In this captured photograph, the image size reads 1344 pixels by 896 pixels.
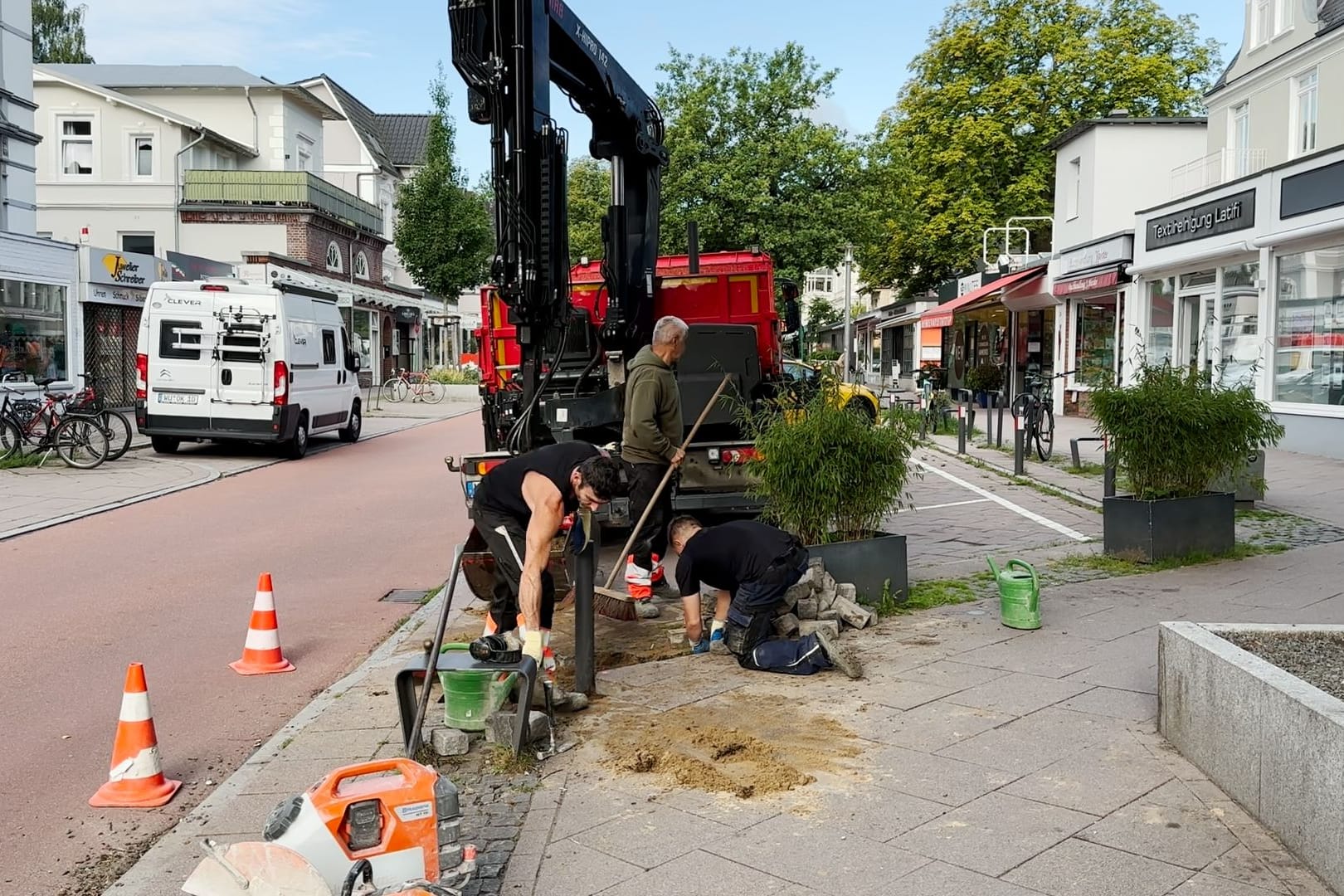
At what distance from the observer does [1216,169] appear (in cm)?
2280

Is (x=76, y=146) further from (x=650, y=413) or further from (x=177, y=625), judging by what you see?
(x=650, y=413)

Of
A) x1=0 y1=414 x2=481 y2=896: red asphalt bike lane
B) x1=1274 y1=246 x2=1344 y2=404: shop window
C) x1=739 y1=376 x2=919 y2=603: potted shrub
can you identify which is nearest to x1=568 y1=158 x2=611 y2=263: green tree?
x1=1274 y1=246 x2=1344 y2=404: shop window

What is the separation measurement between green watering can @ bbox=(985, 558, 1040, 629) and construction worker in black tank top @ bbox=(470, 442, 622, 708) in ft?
8.81

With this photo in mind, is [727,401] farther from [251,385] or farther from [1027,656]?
[251,385]

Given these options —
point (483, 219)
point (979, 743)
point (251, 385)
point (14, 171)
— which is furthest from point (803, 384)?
point (483, 219)

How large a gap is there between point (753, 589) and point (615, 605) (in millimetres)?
1222

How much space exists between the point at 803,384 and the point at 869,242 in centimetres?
2866

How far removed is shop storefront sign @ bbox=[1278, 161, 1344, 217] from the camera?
1554 cm

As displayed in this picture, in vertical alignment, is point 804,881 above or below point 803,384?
below

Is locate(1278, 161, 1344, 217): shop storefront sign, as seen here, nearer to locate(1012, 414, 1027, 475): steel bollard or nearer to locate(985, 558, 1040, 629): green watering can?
locate(1012, 414, 1027, 475): steel bollard

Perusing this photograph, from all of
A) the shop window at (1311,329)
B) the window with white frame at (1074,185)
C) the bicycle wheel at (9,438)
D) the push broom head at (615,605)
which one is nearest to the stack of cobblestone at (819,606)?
the push broom head at (615,605)

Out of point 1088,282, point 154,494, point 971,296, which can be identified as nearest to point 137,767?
point 154,494

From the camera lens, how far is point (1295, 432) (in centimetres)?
1670

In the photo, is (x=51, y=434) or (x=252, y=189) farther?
(x=252, y=189)
